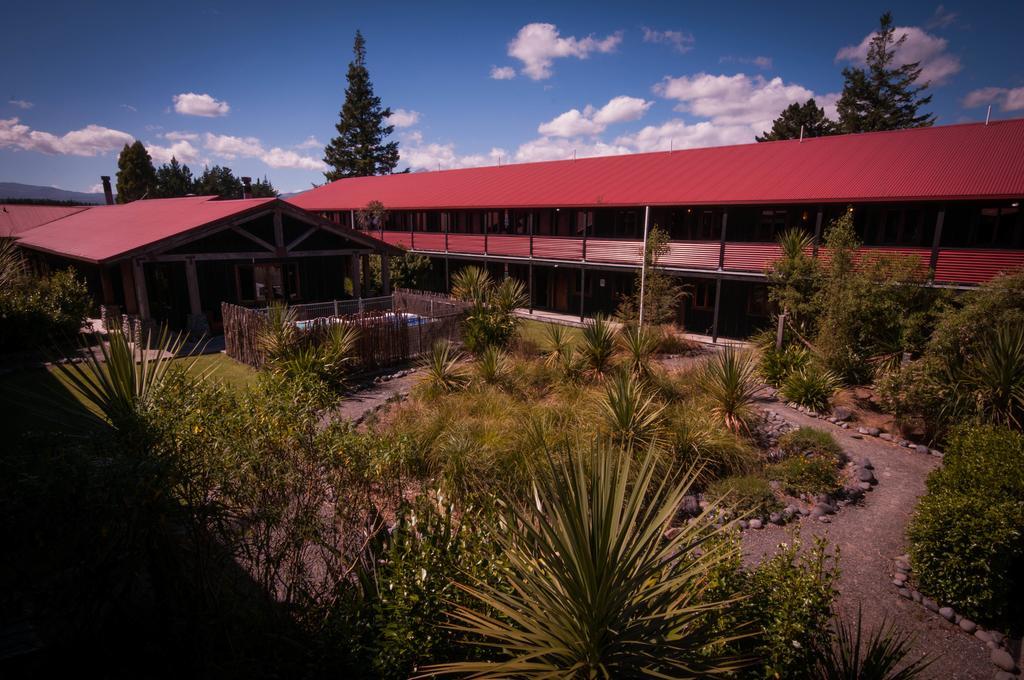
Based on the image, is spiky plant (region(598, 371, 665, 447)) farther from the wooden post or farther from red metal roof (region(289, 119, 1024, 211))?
the wooden post

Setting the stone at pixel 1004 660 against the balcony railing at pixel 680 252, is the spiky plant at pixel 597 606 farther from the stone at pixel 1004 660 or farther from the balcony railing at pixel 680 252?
the balcony railing at pixel 680 252

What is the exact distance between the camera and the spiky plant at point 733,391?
1068 cm

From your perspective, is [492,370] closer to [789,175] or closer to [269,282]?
[269,282]

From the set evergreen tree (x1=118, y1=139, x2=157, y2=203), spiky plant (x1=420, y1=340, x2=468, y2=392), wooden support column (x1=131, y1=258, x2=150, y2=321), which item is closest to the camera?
spiky plant (x1=420, y1=340, x2=468, y2=392)

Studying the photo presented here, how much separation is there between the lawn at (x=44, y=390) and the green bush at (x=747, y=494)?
7546 millimetres

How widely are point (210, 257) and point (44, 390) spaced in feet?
25.4

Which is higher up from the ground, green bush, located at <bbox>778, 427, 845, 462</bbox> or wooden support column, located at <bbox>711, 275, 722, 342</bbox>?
wooden support column, located at <bbox>711, 275, 722, 342</bbox>


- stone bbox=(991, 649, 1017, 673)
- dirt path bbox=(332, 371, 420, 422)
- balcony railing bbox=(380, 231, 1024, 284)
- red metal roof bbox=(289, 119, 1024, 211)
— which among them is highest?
red metal roof bbox=(289, 119, 1024, 211)

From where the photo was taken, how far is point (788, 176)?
66.4 ft

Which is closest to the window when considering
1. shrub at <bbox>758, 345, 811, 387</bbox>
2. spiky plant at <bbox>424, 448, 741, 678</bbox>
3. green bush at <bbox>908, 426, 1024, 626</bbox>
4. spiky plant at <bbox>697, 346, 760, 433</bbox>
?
spiky plant at <bbox>697, 346, 760, 433</bbox>

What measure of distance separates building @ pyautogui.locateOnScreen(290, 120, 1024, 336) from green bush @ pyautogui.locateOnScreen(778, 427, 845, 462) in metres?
7.07

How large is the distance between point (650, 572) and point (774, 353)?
1315cm

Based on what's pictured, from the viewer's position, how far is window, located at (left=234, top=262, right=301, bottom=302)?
20609 millimetres

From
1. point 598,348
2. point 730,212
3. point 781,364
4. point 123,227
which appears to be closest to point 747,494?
point 598,348
